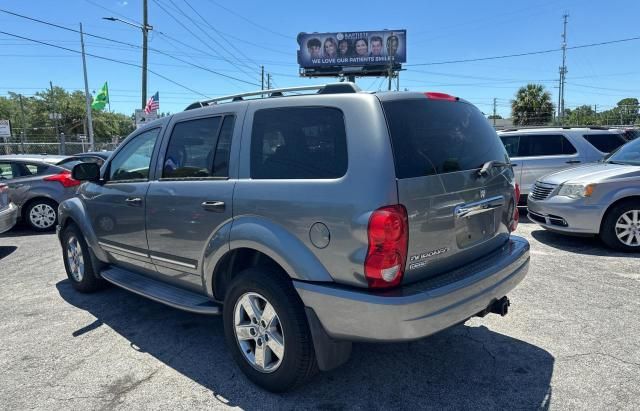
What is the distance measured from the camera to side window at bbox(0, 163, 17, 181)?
8.84 metres

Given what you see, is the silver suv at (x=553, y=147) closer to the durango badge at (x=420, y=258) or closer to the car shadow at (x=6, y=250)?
the durango badge at (x=420, y=258)

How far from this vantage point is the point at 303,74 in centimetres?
4300

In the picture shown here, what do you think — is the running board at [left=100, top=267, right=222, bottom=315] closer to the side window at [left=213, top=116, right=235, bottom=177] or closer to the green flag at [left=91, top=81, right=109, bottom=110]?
the side window at [left=213, top=116, right=235, bottom=177]

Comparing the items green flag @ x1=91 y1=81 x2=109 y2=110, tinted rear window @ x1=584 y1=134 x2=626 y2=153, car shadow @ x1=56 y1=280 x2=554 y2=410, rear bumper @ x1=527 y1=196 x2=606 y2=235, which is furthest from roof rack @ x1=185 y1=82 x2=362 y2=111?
green flag @ x1=91 y1=81 x2=109 y2=110

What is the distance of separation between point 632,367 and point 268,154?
2874 millimetres

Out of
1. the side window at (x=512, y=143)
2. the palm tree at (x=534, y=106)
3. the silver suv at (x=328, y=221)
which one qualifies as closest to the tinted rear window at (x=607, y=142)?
the side window at (x=512, y=143)

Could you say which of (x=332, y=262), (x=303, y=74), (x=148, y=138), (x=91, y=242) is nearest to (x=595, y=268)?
(x=332, y=262)

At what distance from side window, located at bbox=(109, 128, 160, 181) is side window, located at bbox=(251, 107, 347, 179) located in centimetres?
140

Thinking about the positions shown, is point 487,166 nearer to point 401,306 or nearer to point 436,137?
point 436,137

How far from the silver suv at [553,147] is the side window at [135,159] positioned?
722 centimetres

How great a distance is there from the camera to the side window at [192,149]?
3.40 meters

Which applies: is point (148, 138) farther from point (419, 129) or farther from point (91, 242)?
point (419, 129)

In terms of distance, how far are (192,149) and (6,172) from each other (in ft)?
24.2

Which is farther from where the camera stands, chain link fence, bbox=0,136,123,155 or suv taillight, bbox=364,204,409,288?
chain link fence, bbox=0,136,123,155
